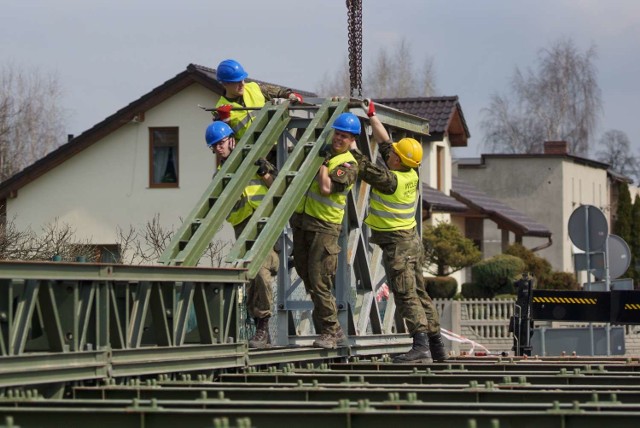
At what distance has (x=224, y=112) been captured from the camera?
14031mm

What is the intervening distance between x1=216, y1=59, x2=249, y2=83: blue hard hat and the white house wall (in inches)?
982

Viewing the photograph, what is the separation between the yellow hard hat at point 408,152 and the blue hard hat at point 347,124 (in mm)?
877

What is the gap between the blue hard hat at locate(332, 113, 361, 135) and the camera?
42.8 feet

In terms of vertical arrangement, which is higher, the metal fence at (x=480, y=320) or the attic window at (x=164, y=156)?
the attic window at (x=164, y=156)

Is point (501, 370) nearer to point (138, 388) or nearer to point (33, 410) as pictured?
point (138, 388)

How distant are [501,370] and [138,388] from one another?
3.76m

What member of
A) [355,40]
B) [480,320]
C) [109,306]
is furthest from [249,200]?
[480,320]

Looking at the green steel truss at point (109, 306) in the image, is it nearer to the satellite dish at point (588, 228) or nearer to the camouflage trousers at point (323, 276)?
the camouflage trousers at point (323, 276)

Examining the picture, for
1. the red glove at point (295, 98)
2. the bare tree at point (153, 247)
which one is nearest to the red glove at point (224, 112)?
A: the red glove at point (295, 98)

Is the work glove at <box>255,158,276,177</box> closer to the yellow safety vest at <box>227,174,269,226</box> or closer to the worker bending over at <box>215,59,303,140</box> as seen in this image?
the yellow safety vest at <box>227,174,269,226</box>

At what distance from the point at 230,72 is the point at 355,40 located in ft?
7.98

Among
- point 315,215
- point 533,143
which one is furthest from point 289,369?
point 533,143

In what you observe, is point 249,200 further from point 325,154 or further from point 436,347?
point 436,347

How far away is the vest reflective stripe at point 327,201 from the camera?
43.0ft
